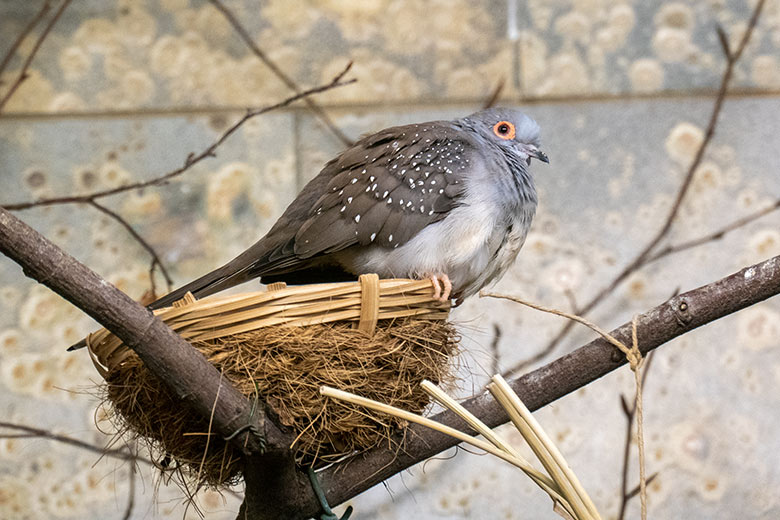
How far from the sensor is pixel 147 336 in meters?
0.93

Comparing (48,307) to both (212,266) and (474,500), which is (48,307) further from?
(474,500)

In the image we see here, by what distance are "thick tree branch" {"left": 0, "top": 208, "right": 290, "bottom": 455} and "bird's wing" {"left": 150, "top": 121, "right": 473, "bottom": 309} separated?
31 cm

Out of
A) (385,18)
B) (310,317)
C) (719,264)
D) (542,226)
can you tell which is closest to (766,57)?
(719,264)

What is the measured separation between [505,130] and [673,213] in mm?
824

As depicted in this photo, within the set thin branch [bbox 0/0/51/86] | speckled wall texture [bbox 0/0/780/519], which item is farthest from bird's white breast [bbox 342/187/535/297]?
thin branch [bbox 0/0/51/86]

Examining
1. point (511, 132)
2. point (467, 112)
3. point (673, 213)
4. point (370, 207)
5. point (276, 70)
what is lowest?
point (370, 207)

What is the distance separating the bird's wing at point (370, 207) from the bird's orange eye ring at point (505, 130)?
127 millimetres

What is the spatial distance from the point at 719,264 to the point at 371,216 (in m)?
1.22

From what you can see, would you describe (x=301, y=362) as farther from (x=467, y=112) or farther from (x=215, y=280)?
(x=467, y=112)

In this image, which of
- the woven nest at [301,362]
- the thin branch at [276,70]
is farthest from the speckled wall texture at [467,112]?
the woven nest at [301,362]

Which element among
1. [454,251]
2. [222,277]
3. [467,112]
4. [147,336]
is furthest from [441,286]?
[467,112]

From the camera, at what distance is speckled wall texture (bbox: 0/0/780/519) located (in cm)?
217

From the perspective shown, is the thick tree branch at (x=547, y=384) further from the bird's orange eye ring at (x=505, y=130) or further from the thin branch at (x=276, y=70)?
the thin branch at (x=276, y=70)

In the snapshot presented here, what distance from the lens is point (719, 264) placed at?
7.27ft
